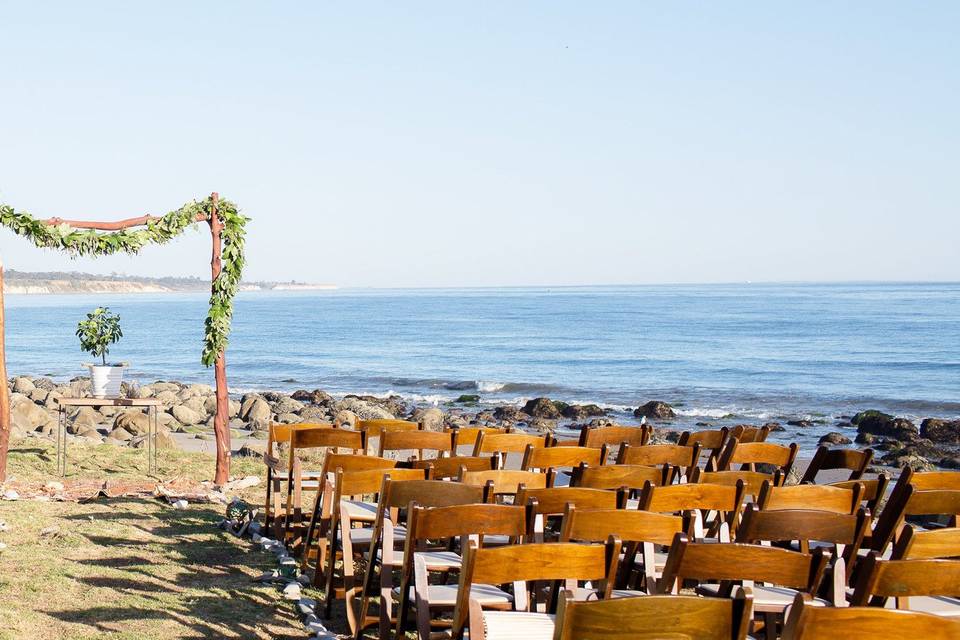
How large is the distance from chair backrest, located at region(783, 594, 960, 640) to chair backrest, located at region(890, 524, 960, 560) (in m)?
1.40

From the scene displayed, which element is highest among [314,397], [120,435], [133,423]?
[133,423]

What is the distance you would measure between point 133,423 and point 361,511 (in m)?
11.8

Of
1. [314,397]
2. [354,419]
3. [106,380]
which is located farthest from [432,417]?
[106,380]

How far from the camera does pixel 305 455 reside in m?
13.2

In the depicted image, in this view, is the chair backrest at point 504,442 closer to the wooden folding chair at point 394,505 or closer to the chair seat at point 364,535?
the chair seat at point 364,535

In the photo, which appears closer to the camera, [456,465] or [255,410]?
[456,465]

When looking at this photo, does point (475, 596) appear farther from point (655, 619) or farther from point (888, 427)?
point (888, 427)

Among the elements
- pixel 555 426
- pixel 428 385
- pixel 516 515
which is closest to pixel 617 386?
pixel 428 385

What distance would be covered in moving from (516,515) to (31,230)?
25.4ft

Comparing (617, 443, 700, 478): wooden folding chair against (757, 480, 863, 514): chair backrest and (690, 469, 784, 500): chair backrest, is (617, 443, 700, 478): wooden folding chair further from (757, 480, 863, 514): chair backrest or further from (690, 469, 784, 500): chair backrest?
(757, 480, 863, 514): chair backrest

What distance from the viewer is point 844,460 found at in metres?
7.36

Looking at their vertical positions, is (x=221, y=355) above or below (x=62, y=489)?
above

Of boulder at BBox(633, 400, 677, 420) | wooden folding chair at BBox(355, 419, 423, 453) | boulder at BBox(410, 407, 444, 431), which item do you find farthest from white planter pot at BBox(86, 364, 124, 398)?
boulder at BBox(633, 400, 677, 420)

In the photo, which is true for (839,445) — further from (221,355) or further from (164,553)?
(164,553)
